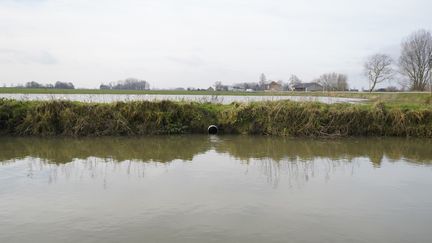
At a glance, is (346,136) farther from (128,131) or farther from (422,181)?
(128,131)

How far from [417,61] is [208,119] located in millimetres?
41386

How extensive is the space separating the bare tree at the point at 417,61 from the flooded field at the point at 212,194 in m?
40.0

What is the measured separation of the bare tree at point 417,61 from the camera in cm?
4553

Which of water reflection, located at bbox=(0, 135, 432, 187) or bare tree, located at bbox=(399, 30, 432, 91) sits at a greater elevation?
bare tree, located at bbox=(399, 30, 432, 91)

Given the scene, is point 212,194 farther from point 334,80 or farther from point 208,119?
point 334,80

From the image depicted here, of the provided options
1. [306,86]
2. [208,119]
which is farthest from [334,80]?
[208,119]

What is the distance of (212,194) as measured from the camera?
645 cm

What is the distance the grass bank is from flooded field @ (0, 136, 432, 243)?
2.53 m

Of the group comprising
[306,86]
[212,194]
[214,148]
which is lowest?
[212,194]

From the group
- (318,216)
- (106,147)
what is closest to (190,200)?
(318,216)

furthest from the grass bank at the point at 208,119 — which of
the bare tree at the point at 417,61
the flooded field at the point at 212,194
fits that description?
the bare tree at the point at 417,61

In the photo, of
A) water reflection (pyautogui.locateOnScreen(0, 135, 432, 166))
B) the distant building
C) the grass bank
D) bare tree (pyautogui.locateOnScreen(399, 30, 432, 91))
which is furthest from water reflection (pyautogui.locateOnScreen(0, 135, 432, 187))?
the distant building

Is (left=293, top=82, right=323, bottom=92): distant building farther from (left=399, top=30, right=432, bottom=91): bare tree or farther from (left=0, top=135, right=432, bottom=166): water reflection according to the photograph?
(left=0, top=135, right=432, bottom=166): water reflection

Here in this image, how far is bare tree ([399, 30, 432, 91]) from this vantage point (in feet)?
149
